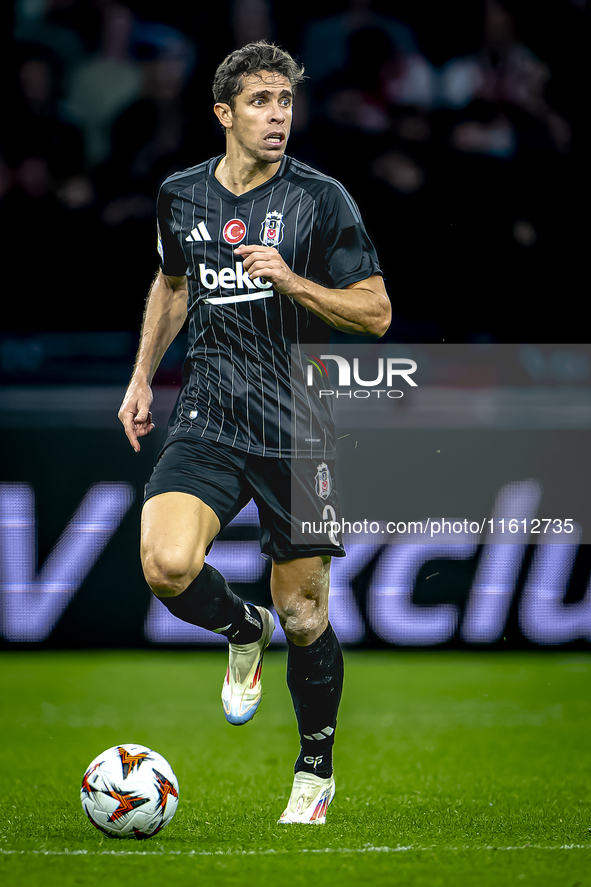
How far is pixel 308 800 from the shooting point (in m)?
3.20

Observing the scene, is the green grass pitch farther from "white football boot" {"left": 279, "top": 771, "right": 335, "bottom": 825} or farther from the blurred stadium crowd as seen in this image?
the blurred stadium crowd

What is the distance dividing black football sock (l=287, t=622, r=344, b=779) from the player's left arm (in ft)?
3.22

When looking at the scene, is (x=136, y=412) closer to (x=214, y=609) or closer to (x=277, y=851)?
(x=214, y=609)

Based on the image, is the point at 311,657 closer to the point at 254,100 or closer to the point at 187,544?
the point at 187,544

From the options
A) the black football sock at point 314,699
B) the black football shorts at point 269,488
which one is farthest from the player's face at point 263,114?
the black football sock at point 314,699

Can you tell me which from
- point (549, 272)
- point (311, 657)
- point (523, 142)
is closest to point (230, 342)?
point (311, 657)

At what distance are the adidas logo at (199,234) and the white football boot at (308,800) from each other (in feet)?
5.61

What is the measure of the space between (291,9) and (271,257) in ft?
18.2

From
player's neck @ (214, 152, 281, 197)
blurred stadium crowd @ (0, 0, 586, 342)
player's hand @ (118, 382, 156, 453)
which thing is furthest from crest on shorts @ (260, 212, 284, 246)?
blurred stadium crowd @ (0, 0, 586, 342)

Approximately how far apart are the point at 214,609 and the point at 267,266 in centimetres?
103

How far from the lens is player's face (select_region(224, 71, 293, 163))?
3395mm

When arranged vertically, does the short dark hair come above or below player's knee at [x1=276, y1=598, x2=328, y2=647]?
above

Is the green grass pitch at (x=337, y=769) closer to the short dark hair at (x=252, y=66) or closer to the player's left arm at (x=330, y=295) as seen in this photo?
the player's left arm at (x=330, y=295)

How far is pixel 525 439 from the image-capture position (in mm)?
5871
